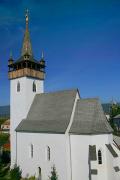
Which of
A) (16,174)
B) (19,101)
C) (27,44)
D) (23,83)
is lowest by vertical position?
(16,174)

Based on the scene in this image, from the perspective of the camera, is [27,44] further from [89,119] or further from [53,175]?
[53,175]

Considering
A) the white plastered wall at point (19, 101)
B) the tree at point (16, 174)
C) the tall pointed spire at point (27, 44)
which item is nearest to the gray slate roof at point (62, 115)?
the white plastered wall at point (19, 101)

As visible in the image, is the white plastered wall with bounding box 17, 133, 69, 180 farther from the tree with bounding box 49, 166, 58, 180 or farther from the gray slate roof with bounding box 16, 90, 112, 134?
the gray slate roof with bounding box 16, 90, 112, 134

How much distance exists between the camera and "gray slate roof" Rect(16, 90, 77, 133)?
31.7 meters

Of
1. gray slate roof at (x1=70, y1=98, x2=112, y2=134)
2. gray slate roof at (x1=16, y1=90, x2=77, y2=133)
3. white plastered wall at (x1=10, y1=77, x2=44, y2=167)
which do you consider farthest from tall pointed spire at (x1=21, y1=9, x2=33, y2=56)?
gray slate roof at (x1=70, y1=98, x2=112, y2=134)

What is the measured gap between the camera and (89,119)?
30.5 metres

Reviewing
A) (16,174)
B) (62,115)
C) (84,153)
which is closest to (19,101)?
(62,115)

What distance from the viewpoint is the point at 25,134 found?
3462cm

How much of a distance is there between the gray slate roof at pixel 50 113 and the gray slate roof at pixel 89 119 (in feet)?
3.54

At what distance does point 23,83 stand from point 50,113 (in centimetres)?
670

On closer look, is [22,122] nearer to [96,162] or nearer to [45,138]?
[45,138]

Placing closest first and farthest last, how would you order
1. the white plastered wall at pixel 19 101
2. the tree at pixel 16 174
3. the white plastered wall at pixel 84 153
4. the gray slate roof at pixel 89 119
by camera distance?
1. the white plastered wall at pixel 84 153
2. the gray slate roof at pixel 89 119
3. the tree at pixel 16 174
4. the white plastered wall at pixel 19 101

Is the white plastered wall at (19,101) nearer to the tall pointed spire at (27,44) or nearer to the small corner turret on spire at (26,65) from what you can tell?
the small corner turret on spire at (26,65)

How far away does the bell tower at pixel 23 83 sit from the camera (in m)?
36.9
